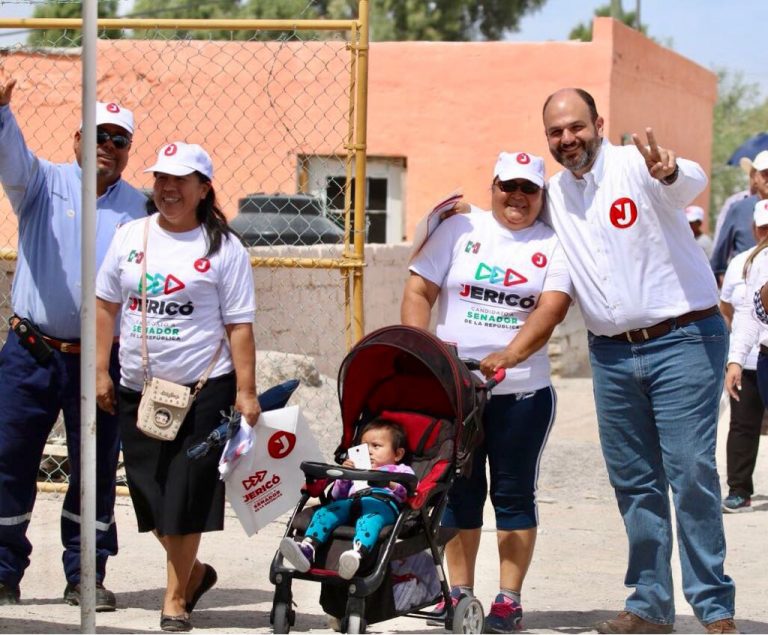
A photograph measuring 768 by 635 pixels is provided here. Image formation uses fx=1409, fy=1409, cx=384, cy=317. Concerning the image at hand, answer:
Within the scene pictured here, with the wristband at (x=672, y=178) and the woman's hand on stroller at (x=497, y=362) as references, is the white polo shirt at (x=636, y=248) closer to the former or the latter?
the wristband at (x=672, y=178)

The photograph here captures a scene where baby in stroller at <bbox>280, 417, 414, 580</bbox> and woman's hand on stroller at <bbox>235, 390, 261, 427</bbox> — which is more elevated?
woman's hand on stroller at <bbox>235, 390, 261, 427</bbox>

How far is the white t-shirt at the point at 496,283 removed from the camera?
564 centimetres

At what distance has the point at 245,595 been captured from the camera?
20.7ft

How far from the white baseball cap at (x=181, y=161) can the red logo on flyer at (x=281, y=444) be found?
43.2 inches

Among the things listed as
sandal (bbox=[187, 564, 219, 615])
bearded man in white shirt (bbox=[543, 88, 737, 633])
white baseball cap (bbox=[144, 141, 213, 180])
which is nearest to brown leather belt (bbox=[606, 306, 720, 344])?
bearded man in white shirt (bbox=[543, 88, 737, 633])

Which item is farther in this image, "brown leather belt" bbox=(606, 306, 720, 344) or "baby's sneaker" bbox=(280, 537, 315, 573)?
"brown leather belt" bbox=(606, 306, 720, 344)

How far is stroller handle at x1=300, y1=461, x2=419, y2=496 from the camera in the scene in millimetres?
4910

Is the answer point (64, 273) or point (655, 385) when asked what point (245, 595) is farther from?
point (655, 385)

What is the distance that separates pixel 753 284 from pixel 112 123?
130 inches

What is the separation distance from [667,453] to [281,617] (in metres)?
1.61

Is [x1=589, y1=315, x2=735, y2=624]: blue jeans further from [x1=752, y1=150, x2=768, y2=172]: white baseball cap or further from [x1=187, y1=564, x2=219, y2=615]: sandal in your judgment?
[x1=752, y1=150, x2=768, y2=172]: white baseball cap

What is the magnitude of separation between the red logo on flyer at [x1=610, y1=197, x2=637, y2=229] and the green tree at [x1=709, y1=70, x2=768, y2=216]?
29.2 meters

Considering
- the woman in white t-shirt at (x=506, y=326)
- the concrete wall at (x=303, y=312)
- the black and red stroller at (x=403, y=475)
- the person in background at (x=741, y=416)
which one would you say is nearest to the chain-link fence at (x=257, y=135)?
the concrete wall at (x=303, y=312)

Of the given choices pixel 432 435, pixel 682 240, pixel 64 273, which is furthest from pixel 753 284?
pixel 64 273
